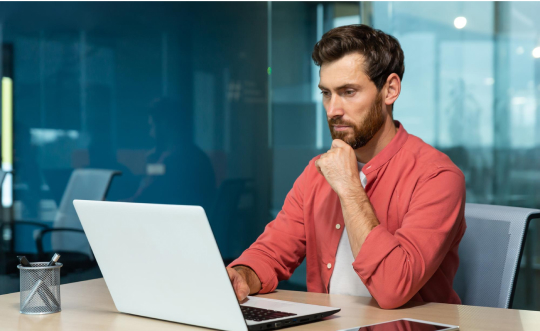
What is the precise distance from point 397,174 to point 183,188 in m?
2.61

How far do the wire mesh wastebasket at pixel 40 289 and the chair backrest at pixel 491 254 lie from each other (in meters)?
1.05

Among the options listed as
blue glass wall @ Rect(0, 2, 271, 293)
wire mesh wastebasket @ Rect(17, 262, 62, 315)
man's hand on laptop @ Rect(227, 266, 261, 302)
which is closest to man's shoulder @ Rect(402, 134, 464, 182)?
man's hand on laptop @ Rect(227, 266, 261, 302)

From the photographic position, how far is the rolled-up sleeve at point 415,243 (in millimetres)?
1311

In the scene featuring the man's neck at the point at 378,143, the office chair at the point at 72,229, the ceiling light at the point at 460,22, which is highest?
the ceiling light at the point at 460,22

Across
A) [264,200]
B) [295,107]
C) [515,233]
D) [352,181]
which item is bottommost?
[264,200]

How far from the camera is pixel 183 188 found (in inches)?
159

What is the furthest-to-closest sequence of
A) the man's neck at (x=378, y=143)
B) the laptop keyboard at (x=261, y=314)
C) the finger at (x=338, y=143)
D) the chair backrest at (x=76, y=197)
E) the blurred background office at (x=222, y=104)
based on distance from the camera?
1. the blurred background office at (x=222, y=104)
2. the chair backrest at (x=76, y=197)
3. the man's neck at (x=378, y=143)
4. the finger at (x=338, y=143)
5. the laptop keyboard at (x=261, y=314)

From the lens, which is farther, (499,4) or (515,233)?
(499,4)

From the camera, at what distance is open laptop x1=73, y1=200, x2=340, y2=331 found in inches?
40.0

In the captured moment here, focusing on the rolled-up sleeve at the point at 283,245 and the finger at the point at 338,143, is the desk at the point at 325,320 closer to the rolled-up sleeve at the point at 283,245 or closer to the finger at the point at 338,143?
the rolled-up sleeve at the point at 283,245

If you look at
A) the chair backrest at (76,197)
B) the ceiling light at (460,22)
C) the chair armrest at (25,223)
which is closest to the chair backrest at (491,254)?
Result: the chair backrest at (76,197)

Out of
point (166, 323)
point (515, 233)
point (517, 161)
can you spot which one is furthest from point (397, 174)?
point (517, 161)

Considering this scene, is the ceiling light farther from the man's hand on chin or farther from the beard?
the man's hand on chin

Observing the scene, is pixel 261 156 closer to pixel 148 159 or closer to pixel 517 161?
pixel 148 159
